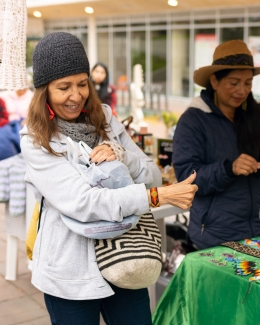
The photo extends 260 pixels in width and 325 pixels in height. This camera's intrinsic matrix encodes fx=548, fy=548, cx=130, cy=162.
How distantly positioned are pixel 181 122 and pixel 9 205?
190 cm

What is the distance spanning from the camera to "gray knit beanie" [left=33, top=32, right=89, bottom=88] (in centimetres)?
197

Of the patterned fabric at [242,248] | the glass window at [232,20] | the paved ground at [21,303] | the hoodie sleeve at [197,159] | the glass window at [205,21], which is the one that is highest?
the glass window at [205,21]

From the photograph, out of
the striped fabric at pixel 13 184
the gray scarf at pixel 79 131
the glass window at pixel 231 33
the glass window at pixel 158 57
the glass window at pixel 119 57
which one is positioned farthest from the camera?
the glass window at pixel 119 57

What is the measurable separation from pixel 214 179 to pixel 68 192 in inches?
46.9

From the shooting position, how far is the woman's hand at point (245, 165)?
9.26ft

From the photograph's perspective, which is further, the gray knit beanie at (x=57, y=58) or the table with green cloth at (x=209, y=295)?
the table with green cloth at (x=209, y=295)

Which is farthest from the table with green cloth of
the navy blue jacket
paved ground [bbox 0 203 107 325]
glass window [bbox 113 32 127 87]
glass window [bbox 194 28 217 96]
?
glass window [bbox 113 32 127 87]

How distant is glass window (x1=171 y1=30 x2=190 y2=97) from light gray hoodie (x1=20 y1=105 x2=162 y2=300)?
13.2m

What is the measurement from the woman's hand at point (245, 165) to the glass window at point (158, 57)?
12991 millimetres

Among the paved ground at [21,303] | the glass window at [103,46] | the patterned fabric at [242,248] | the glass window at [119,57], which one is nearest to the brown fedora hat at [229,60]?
the patterned fabric at [242,248]

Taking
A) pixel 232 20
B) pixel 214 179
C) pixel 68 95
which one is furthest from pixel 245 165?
pixel 232 20

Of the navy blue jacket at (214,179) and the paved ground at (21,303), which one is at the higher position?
the navy blue jacket at (214,179)

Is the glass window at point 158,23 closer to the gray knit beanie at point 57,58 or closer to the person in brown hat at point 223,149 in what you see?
the person in brown hat at point 223,149

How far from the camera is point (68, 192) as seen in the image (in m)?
1.94
